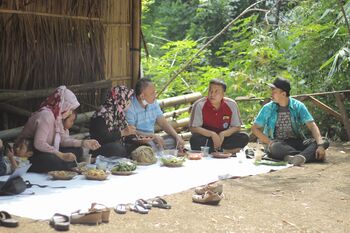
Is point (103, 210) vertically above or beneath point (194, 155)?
above

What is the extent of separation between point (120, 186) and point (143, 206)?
2.81 ft

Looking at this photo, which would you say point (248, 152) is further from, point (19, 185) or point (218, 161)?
point (19, 185)

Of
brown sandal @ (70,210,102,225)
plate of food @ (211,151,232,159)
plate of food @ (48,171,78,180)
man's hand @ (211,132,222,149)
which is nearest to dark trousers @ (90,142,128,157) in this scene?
plate of food @ (48,171,78,180)

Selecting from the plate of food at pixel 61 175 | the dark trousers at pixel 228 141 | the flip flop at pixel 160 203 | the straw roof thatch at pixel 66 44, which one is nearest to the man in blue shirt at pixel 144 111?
the dark trousers at pixel 228 141

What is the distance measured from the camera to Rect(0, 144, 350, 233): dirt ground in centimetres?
Answer: 434

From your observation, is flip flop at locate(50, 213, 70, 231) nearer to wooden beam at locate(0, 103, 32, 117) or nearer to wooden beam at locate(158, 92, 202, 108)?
wooden beam at locate(0, 103, 32, 117)

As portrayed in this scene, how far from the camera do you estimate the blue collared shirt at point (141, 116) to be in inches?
289

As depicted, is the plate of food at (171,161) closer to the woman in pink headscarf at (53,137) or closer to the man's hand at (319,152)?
the woman in pink headscarf at (53,137)

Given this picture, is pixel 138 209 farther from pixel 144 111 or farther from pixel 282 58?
pixel 282 58

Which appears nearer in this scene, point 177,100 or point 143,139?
point 143,139

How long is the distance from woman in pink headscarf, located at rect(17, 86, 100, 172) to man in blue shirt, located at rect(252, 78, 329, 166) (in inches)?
85.7

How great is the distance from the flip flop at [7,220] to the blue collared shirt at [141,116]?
10.4 ft

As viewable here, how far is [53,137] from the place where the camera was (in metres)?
6.22

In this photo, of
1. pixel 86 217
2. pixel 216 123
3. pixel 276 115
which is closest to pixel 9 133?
pixel 216 123
